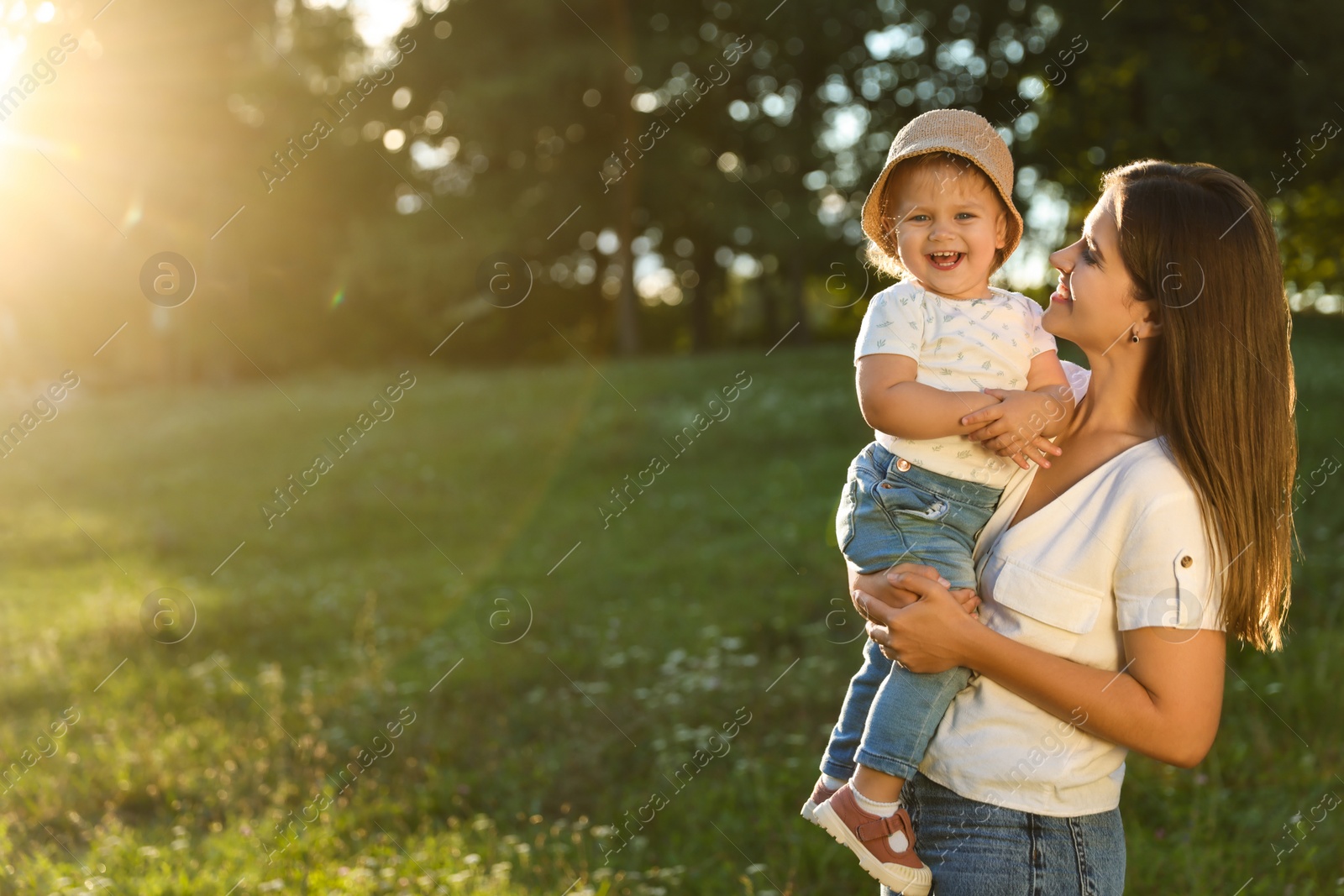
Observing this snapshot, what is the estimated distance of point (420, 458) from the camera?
14820mm

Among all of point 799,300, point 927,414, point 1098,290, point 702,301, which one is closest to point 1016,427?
point 927,414

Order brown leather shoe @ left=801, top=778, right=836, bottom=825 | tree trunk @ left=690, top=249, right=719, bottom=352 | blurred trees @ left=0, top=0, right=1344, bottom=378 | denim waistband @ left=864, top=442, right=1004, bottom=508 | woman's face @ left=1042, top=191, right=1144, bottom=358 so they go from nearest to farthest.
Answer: woman's face @ left=1042, top=191, right=1144, bottom=358, denim waistband @ left=864, top=442, right=1004, bottom=508, brown leather shoe @ left=801, top=778, right=836, bottom=825, blurred trees @ left=0, top=0, right=1344, bottom=378, tree trunk @ left=690, top=249, right=719, bottom=352

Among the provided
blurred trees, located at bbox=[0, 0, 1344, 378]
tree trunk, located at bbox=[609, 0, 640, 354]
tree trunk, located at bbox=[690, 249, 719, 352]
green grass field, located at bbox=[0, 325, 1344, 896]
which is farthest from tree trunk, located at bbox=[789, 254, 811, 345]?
green grass field, located at bbox=[0, 325, 1344, 896]

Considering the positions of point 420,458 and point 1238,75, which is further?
point 1238,75

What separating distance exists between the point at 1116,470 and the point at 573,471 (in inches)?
484

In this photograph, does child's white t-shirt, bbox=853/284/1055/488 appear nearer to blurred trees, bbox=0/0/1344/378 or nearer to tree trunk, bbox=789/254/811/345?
blurred trees, bbox=0/0/1344/378

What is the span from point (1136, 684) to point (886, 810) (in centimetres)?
58

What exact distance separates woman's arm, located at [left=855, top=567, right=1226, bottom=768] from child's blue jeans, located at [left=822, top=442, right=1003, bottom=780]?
18 cm

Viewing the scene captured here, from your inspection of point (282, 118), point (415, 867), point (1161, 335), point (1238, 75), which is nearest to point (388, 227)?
point (282, 118)

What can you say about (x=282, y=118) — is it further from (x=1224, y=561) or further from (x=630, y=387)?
(x=1224, y=561)

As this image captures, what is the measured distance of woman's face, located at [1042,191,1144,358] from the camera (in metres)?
2.02

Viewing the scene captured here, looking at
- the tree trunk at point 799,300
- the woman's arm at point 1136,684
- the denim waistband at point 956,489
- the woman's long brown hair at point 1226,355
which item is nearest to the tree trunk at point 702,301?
the tree trunk at point 799,300

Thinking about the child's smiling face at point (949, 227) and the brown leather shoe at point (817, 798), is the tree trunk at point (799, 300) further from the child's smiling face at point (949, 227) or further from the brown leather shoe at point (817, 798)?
the brown leather shoe at point (817, 798)

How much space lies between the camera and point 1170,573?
1.86 m
